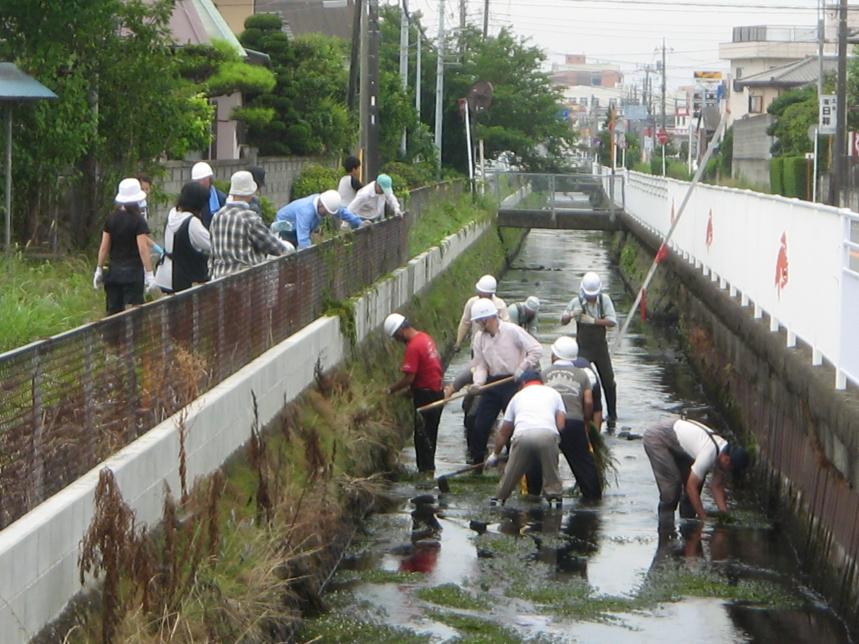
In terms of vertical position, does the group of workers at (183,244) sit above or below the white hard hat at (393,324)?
above

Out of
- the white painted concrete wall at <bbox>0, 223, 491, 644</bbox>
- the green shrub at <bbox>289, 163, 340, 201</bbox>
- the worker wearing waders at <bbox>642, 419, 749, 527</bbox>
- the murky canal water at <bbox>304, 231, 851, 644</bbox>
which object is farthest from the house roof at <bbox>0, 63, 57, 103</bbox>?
the green shrub at <bbox>289, 163, 340, 201</bbox>

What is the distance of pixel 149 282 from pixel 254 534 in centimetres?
434

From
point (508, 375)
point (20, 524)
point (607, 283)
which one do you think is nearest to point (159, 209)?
point (508, 375)

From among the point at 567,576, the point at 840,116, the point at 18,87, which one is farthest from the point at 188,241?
the point at 840,116

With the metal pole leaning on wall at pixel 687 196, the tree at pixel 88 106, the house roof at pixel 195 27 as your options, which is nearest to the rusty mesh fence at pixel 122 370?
the tree at pixel 88 106

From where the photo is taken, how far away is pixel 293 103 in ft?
124

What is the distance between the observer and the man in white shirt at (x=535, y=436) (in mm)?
14344

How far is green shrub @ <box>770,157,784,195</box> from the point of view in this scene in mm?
57000

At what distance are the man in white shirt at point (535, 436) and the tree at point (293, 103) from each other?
858 inches

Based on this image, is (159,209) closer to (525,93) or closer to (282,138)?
(282,138)

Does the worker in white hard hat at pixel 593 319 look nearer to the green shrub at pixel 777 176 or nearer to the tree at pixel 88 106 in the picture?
the tree at pixel 88 106

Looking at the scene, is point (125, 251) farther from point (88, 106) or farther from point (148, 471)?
point (88, 106)

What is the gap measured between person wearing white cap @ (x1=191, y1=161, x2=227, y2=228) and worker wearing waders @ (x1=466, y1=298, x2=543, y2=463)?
8.76 feet

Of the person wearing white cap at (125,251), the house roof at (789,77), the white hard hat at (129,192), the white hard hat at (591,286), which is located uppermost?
the house roof at (789,77)
